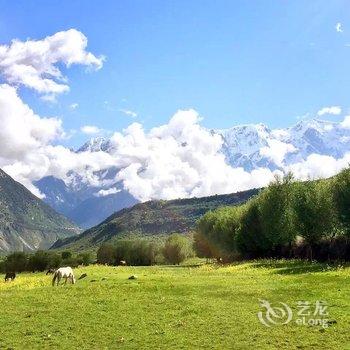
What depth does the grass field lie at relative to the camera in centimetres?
2670

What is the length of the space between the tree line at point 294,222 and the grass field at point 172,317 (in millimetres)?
37811

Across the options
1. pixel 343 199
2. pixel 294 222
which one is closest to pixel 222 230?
pixel 294 222

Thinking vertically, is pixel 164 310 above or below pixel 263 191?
below

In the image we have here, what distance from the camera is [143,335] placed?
2866 cm

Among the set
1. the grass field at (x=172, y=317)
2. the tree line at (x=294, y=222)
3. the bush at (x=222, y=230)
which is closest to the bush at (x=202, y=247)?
the bush at (x=222, y=230)

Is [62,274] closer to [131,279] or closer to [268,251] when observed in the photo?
[131,279]

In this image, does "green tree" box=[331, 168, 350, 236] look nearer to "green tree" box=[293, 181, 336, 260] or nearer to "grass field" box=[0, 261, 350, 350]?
"green tree" box=[293, 181, 336, 260]

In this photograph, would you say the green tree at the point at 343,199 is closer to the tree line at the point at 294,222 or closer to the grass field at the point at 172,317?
the tree line at the point at 294,222

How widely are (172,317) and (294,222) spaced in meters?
62.9

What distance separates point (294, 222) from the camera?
300 ft

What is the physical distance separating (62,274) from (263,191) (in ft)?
225

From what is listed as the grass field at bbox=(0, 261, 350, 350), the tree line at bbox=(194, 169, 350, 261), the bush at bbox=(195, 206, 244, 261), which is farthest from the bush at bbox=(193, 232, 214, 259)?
the grass field at bbox=(0, 261, 350, 350)

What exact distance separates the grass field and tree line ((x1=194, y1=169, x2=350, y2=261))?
37.8m

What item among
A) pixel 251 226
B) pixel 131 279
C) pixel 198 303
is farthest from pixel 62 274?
pixel 251 226
